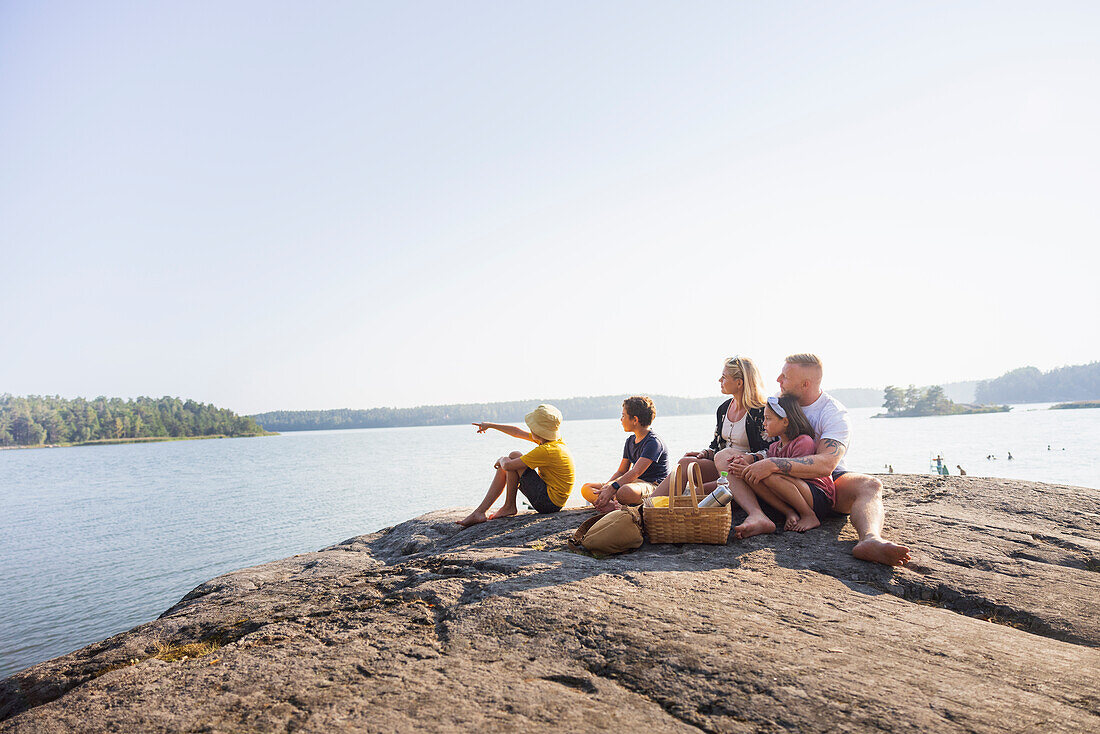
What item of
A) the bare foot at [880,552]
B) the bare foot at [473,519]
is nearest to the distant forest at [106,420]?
the bare foot at [473,519]

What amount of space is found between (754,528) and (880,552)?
993 millimetres

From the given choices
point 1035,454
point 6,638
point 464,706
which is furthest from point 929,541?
point 1035,454

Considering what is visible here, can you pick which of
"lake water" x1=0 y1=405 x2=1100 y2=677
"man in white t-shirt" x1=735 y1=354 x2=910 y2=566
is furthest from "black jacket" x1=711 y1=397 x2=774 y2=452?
"lake water" x1=0 y1=405 x2=1100 y2=677

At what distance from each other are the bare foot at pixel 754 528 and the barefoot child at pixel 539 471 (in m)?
2.45

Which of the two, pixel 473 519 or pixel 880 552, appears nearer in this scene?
pixel 880 552

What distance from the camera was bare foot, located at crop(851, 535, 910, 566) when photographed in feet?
14.3

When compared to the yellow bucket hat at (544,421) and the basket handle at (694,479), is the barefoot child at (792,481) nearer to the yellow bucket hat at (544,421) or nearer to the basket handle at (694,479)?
the basket handle at (694,479)

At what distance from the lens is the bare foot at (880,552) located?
14.3 ft

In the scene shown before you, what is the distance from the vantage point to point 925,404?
112500mm

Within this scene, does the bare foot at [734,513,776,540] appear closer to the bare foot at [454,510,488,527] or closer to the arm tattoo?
the arm tattoo

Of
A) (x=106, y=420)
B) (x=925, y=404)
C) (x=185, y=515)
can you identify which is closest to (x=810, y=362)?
(x=185, y=515)

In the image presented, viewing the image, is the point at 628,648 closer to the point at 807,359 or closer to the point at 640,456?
the point at 807,359

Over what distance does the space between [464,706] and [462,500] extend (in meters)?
27.6

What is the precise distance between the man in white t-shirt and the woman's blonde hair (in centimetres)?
24
